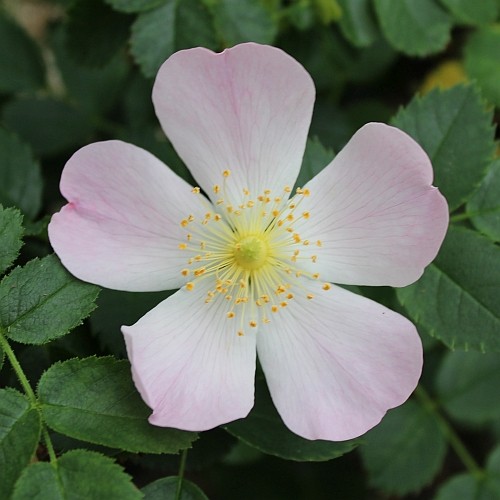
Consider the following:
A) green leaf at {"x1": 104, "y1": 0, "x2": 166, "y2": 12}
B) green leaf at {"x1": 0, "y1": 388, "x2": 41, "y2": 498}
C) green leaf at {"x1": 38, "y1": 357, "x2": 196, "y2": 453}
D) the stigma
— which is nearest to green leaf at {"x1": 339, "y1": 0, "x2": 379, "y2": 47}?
green leaf at {"x1": 104, "y1": 0, "x2": 166, "y2": 12}

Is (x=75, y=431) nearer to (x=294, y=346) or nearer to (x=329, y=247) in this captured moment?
(x=294, y=346)

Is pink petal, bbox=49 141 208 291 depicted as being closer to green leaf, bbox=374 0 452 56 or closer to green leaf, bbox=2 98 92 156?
green leaf, bbox=374 0 452 56

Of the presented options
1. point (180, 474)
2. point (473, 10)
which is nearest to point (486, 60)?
point (473, 10)

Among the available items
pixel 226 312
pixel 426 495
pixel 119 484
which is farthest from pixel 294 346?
pixel 426 495

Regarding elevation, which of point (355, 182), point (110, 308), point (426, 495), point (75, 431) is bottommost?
point (426, 495)

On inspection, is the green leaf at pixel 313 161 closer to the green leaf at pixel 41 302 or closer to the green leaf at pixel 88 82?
the green leaf at pixel 41 302

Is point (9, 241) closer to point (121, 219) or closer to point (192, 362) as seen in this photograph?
point (121, 219)

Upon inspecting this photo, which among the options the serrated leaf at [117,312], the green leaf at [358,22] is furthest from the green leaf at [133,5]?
the serrated leaf at [117,312]
